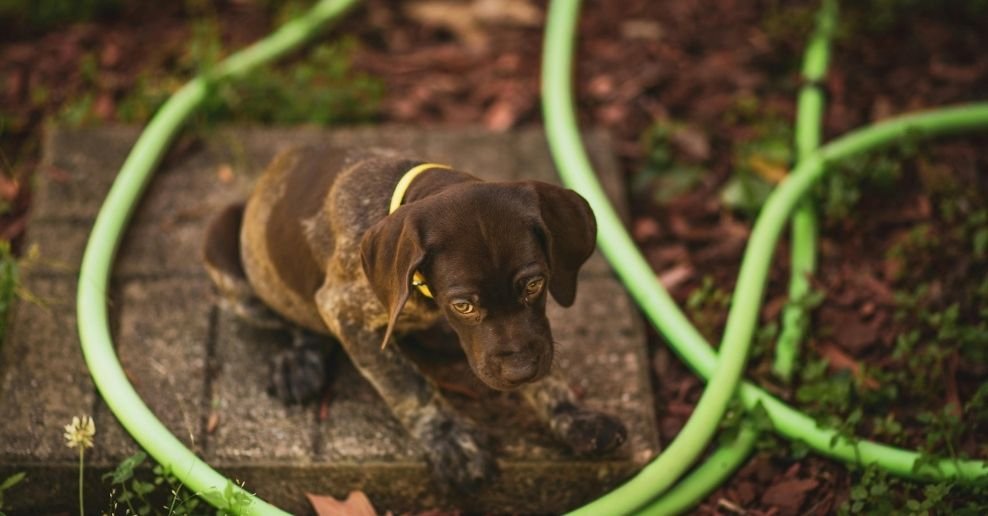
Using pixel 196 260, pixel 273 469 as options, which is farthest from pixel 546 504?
pixel 196 260

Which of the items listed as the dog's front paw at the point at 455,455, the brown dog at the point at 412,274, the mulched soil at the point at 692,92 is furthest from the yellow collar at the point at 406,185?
the mulched soil at the point at 692,92

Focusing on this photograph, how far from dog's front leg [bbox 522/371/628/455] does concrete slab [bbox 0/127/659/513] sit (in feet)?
0.22

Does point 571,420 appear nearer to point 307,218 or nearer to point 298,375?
point 298,375

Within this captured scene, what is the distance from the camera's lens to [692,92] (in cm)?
663

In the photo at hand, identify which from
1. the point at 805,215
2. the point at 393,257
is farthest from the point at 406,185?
the point at 805,215

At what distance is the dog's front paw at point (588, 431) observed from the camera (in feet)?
14.6

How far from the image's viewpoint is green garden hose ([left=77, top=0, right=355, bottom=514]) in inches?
171

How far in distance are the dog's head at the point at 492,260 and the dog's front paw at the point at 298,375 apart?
3.40 feet

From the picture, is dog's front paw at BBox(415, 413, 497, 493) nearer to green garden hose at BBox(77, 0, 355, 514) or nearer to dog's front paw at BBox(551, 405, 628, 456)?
dog's front paw at BBox(551, 405, 628, 456)

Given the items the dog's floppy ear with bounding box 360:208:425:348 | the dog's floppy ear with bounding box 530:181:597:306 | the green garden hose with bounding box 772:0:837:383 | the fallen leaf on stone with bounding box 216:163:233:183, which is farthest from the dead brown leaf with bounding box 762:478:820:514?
the fallen leaf on stone with bounding box 216:163:233:183

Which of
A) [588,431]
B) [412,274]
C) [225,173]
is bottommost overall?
[588,431]

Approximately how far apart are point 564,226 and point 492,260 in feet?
1.16

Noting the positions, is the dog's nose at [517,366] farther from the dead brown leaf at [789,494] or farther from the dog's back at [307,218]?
the dead brown leaf at [789,494]

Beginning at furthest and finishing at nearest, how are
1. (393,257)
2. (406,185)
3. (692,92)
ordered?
(692,92) → (406,185) → (393,257)
